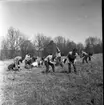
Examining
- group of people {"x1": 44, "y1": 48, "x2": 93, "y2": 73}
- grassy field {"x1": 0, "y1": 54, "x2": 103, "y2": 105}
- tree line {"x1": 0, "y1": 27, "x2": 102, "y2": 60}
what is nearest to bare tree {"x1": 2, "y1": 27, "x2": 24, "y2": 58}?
tree line {"x1": 0, "y1": 27, "x2": 102, "y2": 60}

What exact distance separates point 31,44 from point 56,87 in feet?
1.20

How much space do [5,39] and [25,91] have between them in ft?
1.30

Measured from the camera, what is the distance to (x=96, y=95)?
77 centimetres

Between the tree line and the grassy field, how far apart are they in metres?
0.10

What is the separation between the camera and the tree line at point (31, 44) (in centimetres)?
80

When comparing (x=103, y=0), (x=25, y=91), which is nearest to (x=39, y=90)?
(x=25, y=91)

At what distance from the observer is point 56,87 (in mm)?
859

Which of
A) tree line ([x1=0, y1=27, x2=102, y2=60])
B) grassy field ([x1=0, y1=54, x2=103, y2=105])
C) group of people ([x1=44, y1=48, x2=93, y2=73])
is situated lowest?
grassy field ([x1=0, y1=54, x2=103, y2=105])

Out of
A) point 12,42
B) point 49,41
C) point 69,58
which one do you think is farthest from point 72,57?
point 12,42

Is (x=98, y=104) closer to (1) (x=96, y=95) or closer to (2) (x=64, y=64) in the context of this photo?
(1) (x=96, y=95)

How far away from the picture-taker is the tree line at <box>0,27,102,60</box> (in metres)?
0.80

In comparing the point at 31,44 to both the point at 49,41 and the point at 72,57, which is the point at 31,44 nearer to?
the point at 49,41

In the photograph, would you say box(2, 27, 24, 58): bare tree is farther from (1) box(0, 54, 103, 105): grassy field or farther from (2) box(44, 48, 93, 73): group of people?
(2) box(44, 48, 93, 73): group of people

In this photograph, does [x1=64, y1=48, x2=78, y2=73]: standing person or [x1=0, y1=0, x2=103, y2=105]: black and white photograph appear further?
[x1=64, y1=48, x2=78, y2=73]: standing person
